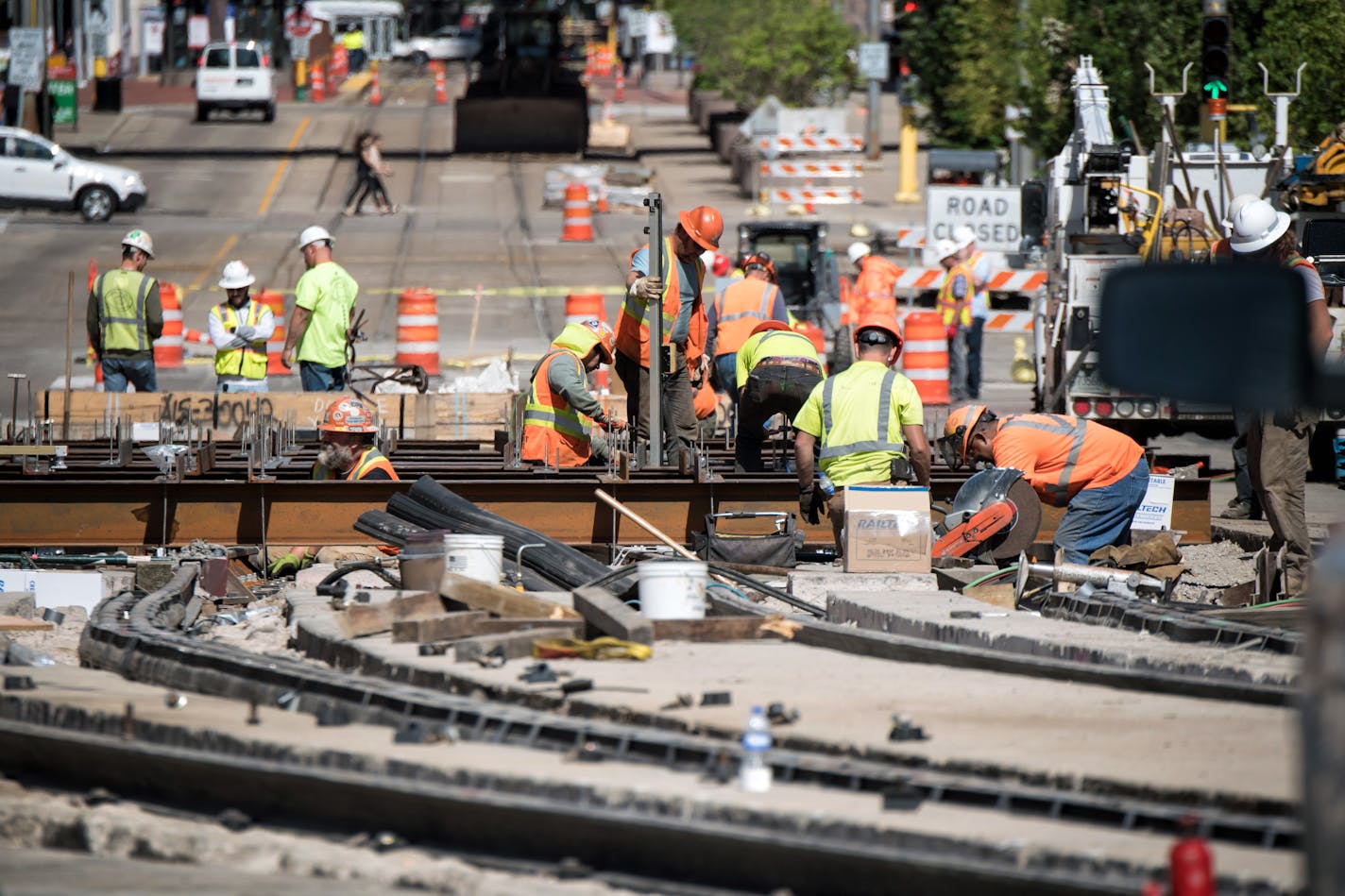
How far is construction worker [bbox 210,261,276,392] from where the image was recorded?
48.4ft

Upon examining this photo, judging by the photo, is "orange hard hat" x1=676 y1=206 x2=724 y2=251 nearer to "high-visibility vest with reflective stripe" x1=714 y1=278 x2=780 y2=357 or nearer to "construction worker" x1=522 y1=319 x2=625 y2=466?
"construction worker" x1=522 y1=319 x2=625 y2=466

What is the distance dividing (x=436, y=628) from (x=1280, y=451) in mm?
4573

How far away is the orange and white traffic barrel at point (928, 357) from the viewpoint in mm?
18625

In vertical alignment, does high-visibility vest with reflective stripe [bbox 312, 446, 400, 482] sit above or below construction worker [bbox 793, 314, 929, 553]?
below

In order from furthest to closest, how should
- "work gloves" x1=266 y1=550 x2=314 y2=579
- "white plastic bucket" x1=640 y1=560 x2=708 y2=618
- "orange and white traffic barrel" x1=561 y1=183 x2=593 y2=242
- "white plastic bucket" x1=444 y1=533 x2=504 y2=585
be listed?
"orange and white traffic barrel" x1=561 y1=183 x2=593 y2=242 < "work gloves" x1=266 y1=550 x2=314 y2=579 < "white plastic bucket" x1=444 y1=533 x2=504 y2=585 < "white plastic bucket" x1=640 y1=560 x2=708 y2=618

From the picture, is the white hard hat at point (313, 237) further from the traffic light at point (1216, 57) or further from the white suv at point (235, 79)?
the white suv at point (235, 79)

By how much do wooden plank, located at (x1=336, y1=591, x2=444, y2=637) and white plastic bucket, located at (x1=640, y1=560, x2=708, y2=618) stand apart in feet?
3.41

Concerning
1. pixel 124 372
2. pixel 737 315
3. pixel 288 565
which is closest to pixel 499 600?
pixel 288 565

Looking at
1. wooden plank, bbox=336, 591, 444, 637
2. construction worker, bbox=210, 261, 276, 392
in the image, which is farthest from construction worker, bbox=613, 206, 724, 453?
construction worker, bbox=210, 261, 276, 392

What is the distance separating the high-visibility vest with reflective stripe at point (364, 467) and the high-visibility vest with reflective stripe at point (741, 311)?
3.70 m

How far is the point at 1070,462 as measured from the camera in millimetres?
10086

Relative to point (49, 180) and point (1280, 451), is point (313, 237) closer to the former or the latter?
point (1280, 451)

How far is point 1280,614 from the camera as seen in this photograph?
8.51 metres

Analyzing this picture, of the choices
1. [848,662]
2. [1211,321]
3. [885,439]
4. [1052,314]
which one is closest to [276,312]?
[1052,314]
